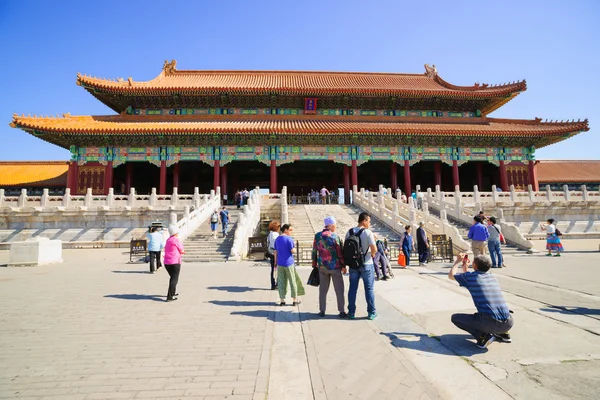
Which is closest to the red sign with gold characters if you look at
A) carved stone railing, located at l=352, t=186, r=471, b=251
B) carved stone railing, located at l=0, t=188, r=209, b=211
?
carved stone railing, located at l=352, t=186, r=471, b=251

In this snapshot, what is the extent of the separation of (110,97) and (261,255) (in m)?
19.7

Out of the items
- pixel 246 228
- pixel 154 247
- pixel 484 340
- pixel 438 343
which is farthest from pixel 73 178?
pixel 484 340

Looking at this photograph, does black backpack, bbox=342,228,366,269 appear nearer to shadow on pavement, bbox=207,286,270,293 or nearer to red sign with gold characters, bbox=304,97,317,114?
shadow on pavement, bbox=207,286,270,293

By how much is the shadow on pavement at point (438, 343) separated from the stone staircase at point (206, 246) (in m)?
8.27

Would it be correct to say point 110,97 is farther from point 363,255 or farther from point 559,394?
point 559,394

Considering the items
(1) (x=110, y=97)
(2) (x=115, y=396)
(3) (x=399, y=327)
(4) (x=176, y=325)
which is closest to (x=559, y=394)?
(3) (x=399, y=327)

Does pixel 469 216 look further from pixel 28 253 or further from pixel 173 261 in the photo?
pixel 28 253

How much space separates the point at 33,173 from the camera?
2377 centimetres

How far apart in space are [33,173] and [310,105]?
73.7 feet

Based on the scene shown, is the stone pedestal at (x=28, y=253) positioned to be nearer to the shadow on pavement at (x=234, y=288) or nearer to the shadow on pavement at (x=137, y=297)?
the shadow on pavement at (x=137, y=297)

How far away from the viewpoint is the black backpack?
14.0 feet

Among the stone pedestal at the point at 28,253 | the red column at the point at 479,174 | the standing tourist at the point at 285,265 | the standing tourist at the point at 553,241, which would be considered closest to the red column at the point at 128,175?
the stone pedestal at the point at 28,253

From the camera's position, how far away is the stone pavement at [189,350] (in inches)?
102

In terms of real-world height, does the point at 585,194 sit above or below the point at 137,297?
above
